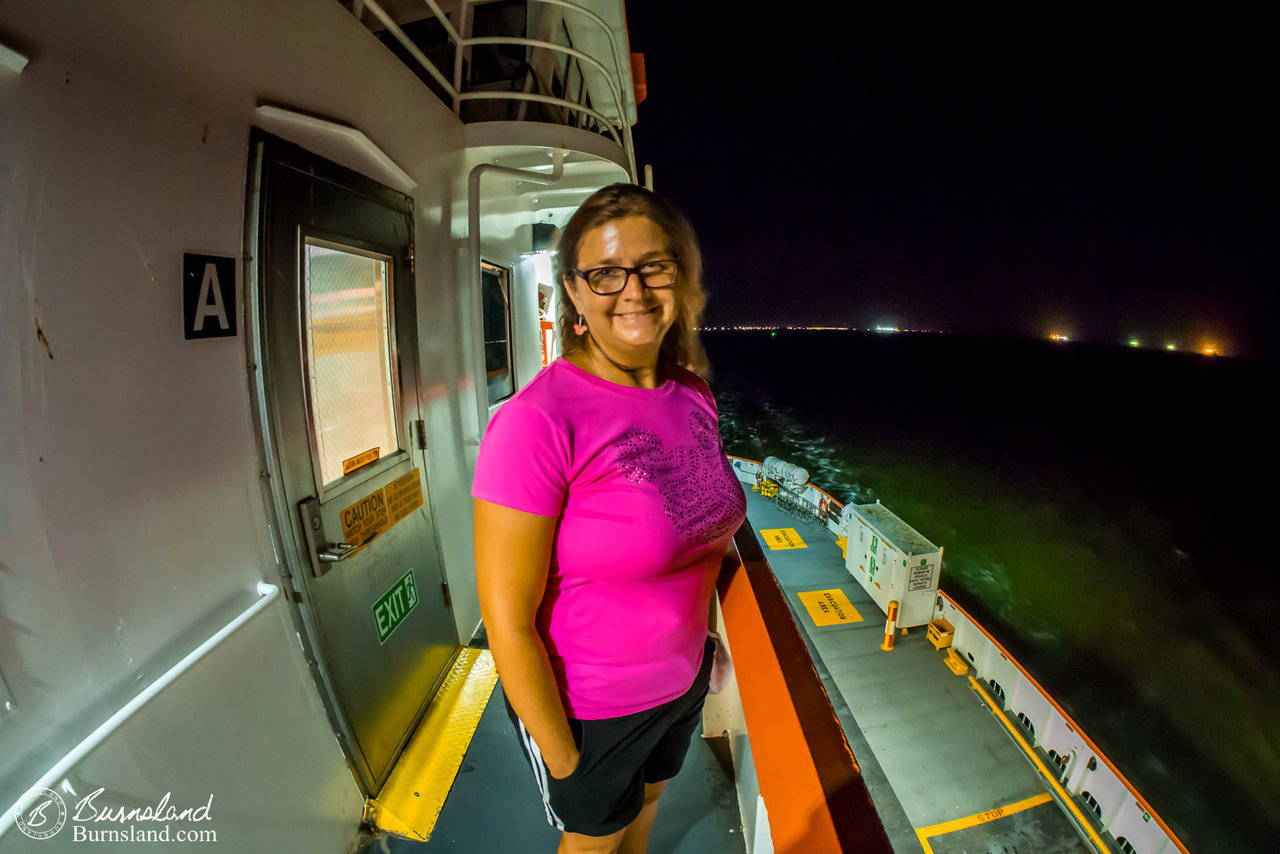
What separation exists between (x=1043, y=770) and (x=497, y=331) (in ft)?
28.8

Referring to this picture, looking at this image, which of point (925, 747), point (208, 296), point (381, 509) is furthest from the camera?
point (925, 747)

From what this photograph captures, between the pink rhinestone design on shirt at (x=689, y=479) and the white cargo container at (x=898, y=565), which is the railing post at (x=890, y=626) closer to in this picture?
the white cargo container at (x=898, y=565)

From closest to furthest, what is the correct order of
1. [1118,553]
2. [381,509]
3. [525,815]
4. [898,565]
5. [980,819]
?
[525,815]
[381,509]
[980,819]
[898,565]
[1118,553]

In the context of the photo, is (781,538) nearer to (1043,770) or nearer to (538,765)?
(1043,770)

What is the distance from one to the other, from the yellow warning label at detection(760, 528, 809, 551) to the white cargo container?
5.44ft

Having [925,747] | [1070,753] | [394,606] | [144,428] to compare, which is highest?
[144,428]

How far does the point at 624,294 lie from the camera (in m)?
1.25

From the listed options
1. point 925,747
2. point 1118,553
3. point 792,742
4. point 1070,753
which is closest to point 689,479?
point 792,742

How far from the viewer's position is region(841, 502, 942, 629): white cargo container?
8500 mm

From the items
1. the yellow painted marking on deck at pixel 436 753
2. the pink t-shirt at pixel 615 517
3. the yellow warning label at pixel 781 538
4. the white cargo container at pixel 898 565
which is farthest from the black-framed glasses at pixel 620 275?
the yellow warning label at pixel 781 538

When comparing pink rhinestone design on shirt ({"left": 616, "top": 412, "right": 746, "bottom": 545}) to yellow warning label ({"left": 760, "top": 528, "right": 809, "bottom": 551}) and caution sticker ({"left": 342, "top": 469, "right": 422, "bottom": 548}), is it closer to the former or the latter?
caution sticker ({"left": 342, "top": 469, "right": 422, "bottom": 548})

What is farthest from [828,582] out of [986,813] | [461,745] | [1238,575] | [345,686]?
[1238,575]

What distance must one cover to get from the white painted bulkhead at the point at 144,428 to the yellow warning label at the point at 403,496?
2.40 ft

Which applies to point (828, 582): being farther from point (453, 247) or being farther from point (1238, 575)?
point (1238, 575)
